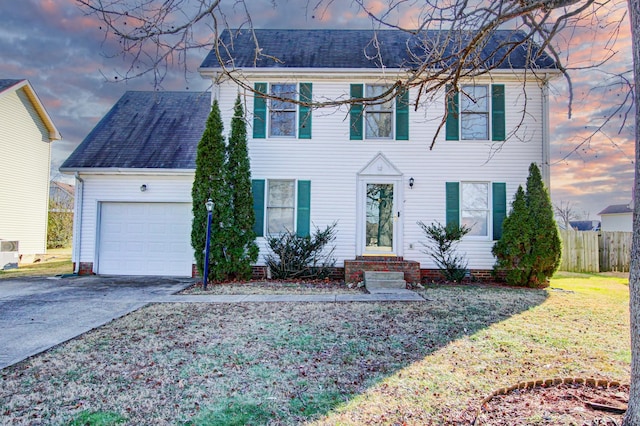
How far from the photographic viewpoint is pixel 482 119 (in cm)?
1043

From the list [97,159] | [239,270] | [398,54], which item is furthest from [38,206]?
[398,54]

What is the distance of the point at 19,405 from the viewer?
3.12 metres

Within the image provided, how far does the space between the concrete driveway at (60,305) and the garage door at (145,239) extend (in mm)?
570

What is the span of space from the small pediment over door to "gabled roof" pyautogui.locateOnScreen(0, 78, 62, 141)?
13.1 meters

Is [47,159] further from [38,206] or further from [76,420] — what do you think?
[76,420]

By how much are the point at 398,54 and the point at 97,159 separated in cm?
902

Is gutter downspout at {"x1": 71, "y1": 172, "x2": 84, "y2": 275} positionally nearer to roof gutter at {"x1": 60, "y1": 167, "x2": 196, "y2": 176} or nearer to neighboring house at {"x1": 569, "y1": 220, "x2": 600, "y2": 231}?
roof gutter at {"x1": 60, "y1": 167, "x2": 196, "y2": 176}

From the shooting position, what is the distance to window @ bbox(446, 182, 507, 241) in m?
10.1

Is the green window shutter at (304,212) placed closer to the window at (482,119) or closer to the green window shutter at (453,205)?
the green window shutter at (453,205)

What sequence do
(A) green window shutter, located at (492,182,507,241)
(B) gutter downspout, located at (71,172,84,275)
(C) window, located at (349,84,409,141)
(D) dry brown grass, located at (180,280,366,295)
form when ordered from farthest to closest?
1. (B) gutter downspout, located at (71,172,84,275)
2. (C) window, located at (349,84,409,141)
3. (A) green window shutter, located at (492,182,507,241)
4. (D) dry brown grass, located at (180,280,366,295)

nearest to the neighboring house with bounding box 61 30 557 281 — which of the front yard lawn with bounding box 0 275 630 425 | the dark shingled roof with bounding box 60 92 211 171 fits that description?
the dark shingled roof with bounding box 60 92 211 171

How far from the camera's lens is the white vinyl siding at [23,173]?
14.0 meters

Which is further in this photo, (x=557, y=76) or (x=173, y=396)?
(x=557, y=76)

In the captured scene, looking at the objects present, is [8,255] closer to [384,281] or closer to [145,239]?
[145,239]
